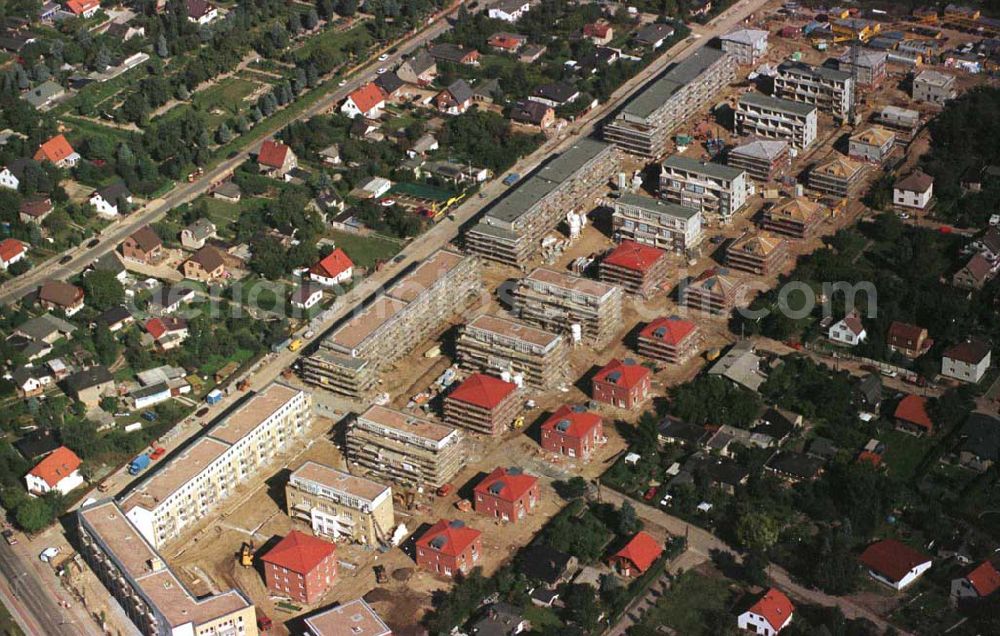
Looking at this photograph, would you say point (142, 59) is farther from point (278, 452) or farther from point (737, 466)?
point (737, 466)

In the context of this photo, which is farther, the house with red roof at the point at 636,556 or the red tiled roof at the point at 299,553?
the house with red roof at the point at 636,556

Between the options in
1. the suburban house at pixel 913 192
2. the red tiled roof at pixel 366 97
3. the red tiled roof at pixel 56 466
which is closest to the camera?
the red tiled roof at pixel 56 466

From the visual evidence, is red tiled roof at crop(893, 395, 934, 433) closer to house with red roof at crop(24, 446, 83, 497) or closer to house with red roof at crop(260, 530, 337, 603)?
house with red roof at crop(260, 530, 337, 603)

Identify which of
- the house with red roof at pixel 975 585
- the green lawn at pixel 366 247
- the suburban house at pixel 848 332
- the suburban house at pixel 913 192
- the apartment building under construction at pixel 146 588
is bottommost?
the suburban house at pixel 913 192

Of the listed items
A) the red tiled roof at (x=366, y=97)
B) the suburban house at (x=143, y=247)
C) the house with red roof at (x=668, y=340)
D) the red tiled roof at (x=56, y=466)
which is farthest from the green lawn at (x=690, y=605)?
the red tiled roof at (x=366, y=97)

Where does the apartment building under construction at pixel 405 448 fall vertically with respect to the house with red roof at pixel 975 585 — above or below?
above

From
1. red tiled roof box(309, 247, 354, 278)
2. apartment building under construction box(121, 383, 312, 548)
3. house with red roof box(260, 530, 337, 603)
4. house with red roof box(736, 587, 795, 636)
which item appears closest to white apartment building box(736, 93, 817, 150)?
red tiled roof box(309, 247, 354, 278)

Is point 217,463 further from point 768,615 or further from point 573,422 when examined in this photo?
point 768,615

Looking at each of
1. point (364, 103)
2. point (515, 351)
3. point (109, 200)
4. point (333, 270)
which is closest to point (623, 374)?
point (515, 351)

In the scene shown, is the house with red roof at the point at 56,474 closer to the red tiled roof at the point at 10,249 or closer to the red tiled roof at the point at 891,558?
the red tiled roof at the point at 10,249

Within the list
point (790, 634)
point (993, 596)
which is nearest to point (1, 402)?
point (790, 634)
